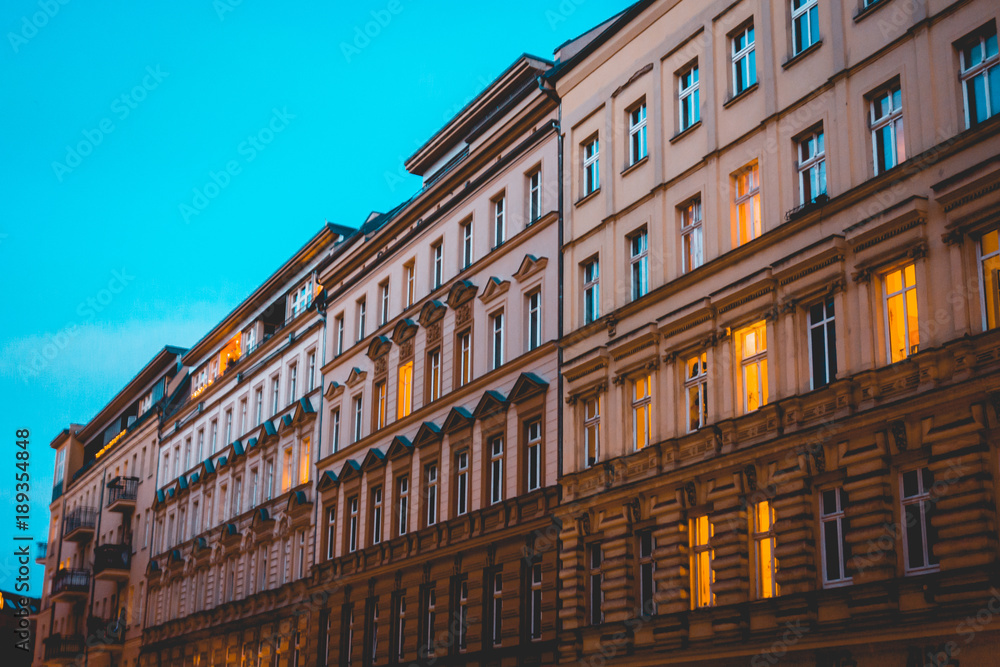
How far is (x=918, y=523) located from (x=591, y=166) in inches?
598

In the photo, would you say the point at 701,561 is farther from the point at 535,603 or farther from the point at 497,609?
the point at 497,609

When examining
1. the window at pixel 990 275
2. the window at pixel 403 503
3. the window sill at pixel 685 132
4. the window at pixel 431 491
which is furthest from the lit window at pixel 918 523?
the window at pixel 403 503

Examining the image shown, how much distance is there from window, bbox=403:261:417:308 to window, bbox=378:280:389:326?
1.39 meters

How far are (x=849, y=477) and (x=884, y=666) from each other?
325 centimetres

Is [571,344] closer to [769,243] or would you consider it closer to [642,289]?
[642,289]

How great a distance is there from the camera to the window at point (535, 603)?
31188mm

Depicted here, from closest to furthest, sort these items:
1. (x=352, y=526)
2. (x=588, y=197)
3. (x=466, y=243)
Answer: (x=588, y=197), (x=466, y=243), (x=352, y=526)

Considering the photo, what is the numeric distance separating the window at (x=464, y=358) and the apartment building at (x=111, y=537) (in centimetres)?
3368

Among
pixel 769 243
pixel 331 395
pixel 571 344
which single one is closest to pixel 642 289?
pixel 571 344

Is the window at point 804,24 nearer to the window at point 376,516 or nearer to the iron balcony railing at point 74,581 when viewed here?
the window at point 376,516

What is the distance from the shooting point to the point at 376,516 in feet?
135

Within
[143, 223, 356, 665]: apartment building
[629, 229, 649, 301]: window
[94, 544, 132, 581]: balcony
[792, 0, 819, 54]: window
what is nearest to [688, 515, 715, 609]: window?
[629, 229, 649, 301]: window

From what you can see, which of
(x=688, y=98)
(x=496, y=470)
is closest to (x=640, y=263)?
(x=688, y=98)

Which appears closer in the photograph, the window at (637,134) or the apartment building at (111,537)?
the window at (637,134)
